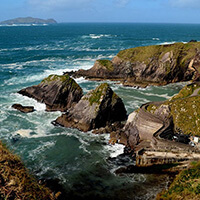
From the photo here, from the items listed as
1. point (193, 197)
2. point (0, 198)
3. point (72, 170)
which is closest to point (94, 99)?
point (72, 170)

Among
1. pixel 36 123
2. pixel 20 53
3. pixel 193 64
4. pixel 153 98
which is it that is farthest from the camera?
pixel 20 53

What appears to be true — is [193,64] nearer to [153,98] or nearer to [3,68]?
[153,98]

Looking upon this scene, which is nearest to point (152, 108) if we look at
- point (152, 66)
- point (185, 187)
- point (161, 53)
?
point (185, 187)

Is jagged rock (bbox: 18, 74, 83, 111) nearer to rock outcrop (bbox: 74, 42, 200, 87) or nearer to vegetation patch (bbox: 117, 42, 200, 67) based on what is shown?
rock outcrop (bbox: 74, 42, 200, 87)

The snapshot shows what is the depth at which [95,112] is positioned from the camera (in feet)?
145

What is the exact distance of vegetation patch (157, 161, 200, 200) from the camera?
2456 cm

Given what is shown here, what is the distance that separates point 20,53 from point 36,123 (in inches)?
3505

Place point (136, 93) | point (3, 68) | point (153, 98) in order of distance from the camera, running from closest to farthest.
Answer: point (153, 98) → point (136, 93) → point (3, 68)

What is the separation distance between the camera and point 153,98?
2534 inches

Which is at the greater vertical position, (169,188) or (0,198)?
(0,198)

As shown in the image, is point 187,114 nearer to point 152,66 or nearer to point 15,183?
point 15,183

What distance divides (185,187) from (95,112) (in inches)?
868

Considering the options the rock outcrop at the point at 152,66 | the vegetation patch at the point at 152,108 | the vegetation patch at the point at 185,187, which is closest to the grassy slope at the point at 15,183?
the vegetation patch at the point at 185,187

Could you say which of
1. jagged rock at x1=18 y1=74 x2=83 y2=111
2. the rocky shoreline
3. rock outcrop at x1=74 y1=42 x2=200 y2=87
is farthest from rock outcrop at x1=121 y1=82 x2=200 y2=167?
rock outcrop at x1=74 y1=42 x2=200 y2=87
